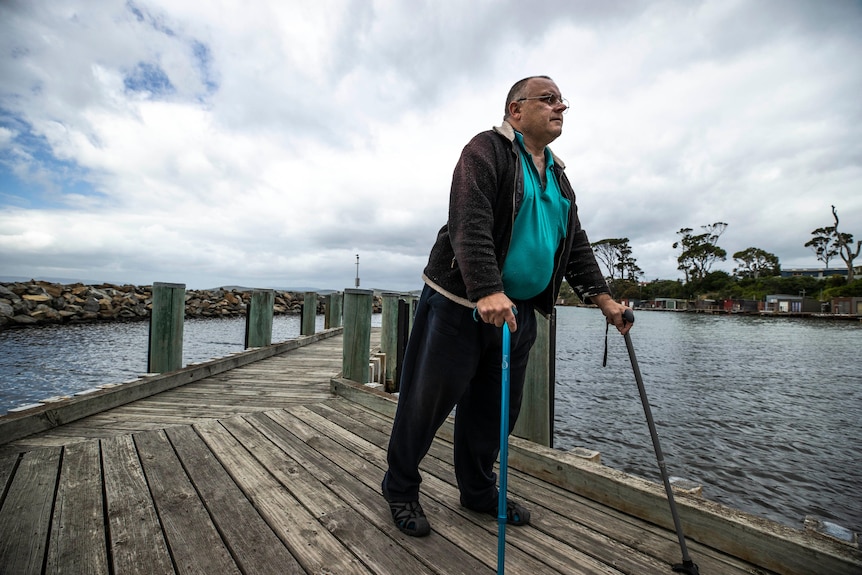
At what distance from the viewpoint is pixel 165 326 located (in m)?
4.43

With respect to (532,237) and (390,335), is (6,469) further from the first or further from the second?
(390,335)

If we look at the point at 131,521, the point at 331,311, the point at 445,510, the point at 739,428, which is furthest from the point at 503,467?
the point at 331,311

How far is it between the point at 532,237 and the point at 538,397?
137 centimetres

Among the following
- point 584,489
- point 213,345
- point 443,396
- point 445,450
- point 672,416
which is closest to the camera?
point 443,396

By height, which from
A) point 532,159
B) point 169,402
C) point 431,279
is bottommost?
point 169,402

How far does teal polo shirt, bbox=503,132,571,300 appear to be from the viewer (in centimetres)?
172

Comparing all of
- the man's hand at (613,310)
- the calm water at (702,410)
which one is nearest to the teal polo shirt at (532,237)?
the man's hand at (613,310)

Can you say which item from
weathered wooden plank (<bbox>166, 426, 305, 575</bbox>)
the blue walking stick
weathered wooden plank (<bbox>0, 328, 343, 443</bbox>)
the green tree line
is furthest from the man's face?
the green tree line

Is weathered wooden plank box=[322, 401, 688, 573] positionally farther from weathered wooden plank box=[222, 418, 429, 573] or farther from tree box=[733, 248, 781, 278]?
tree box=[733, 248, 781, 278]

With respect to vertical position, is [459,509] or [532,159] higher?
[532,159]

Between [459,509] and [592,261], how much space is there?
135 centimetres

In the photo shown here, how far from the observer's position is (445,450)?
2795 millimetres

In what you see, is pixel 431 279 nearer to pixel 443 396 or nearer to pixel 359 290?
pixel 443 396

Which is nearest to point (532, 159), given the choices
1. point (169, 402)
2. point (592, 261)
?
point (592, 261)
